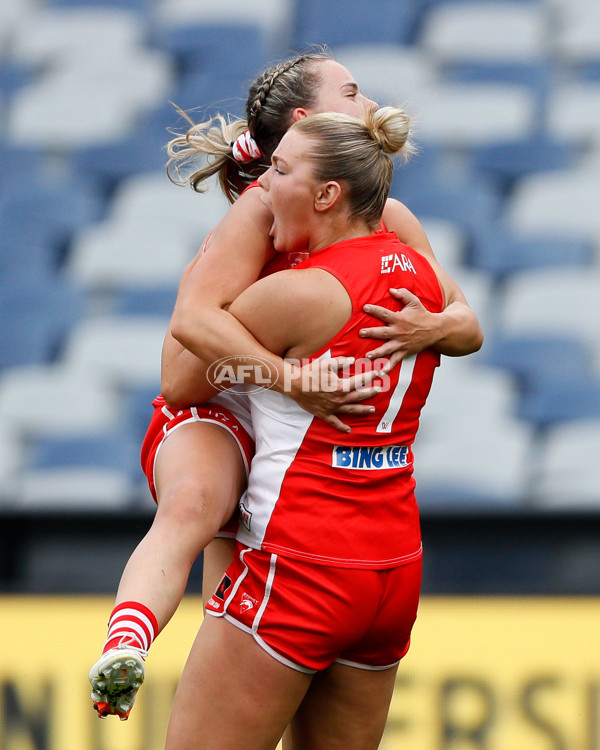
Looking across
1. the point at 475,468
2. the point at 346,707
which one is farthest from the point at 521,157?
the point at 346,707

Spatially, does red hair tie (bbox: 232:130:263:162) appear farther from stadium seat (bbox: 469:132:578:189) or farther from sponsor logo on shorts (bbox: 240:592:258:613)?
stadium seat (bbox: 469:132:578:189)

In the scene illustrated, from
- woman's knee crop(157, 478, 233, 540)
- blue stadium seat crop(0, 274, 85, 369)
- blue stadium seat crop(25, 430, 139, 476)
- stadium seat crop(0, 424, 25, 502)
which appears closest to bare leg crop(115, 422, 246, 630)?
woman's knee crop(157, 478, 233, 540)

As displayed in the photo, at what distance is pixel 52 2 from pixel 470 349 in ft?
13.5

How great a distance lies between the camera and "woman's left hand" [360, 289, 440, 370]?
177 cm

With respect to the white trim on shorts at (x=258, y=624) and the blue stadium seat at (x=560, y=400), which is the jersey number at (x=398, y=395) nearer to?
the white trim on shorts at (x=258, y=624)

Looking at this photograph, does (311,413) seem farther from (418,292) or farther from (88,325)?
(88,325)

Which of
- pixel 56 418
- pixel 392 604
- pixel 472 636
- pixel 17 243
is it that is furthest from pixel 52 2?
pixel 392 604

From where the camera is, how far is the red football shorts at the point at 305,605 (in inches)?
68.9

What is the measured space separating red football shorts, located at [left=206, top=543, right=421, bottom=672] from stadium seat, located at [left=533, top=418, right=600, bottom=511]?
2.59 meters

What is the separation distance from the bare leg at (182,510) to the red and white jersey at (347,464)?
0.07m

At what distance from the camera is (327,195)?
1785mm

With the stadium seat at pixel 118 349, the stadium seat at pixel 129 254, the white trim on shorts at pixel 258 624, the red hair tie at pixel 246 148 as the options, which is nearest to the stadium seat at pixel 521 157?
the stadium seat at pixel 129 254

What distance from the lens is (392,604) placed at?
6.04 feet

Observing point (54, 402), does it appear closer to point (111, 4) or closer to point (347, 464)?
point (111, 4)
